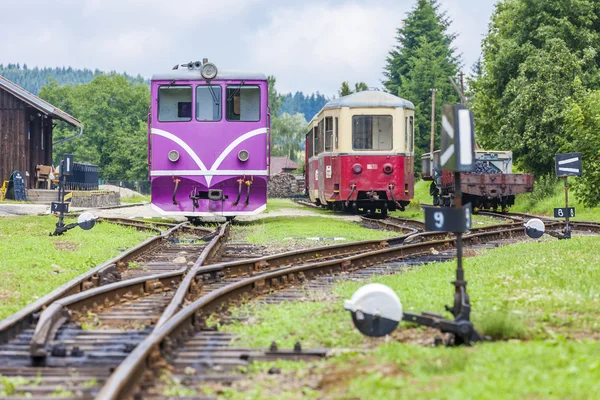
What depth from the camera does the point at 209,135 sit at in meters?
20.0

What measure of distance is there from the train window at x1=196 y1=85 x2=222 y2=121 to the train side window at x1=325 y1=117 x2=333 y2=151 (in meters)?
5.79

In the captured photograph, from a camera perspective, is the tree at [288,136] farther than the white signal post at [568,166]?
Yes

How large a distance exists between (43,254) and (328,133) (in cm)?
1335

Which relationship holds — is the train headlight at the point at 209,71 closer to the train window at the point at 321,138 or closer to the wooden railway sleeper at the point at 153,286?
the train window at the point at 321,138

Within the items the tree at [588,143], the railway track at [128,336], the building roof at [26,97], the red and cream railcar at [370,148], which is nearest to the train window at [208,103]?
the red and cream railcar at [370,148]

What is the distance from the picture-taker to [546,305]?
7648 millimetres

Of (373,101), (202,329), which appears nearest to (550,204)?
(373,101)

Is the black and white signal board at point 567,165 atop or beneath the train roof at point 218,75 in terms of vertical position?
beneath

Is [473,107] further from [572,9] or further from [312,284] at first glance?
[312,284]

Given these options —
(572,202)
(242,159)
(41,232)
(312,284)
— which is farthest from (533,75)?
(312,284)

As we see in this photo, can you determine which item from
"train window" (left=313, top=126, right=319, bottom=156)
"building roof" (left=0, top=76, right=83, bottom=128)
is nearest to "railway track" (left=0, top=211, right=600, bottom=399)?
"train window" (left=313, top=126, right=319, bottom=156)

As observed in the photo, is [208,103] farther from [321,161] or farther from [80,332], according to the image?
[80,332]

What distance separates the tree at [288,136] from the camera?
124375mm

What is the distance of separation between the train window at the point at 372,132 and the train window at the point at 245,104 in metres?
4.99
